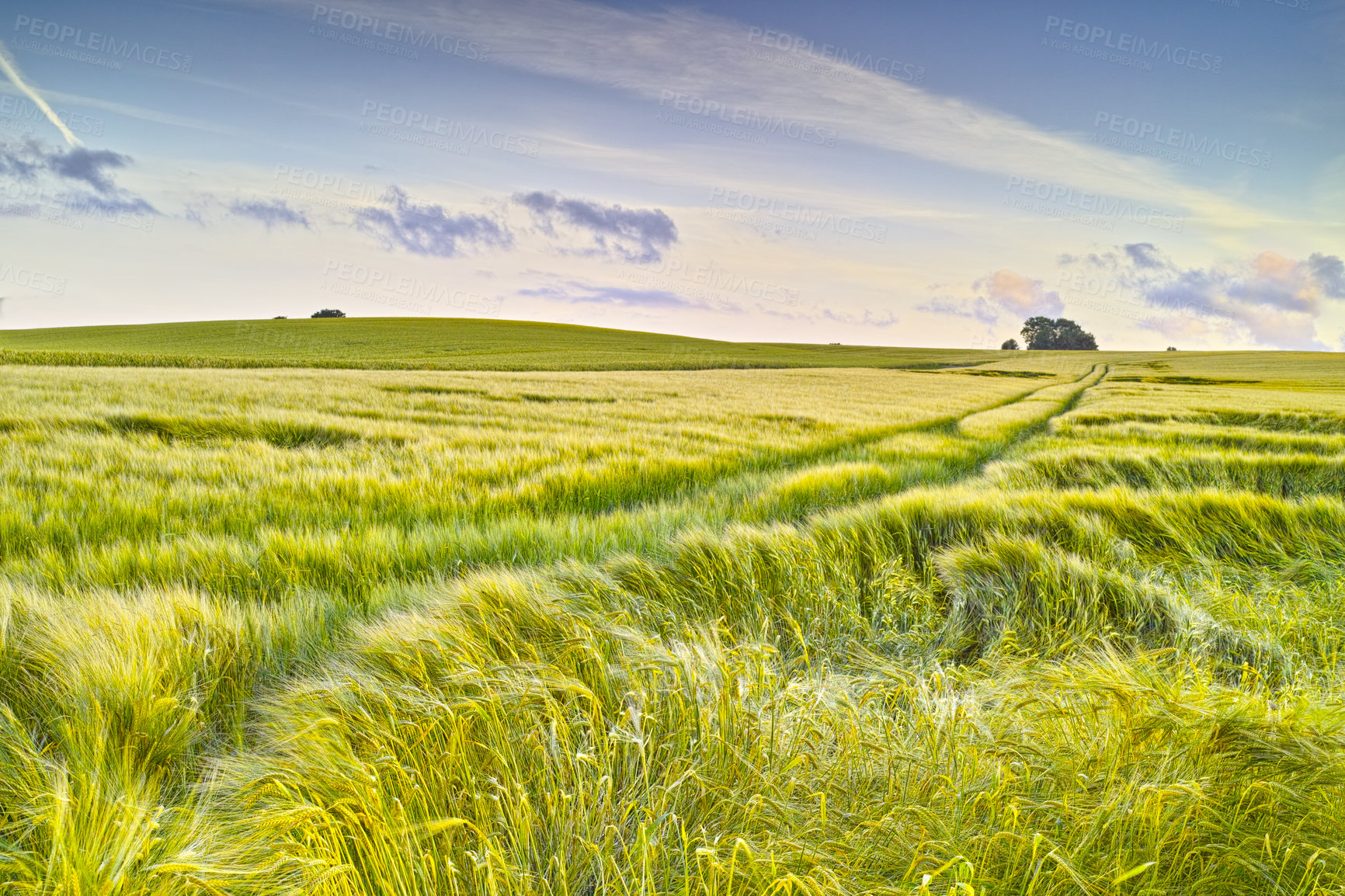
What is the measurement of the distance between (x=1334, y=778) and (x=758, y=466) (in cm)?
586

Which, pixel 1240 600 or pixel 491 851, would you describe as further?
pixel 1240 600

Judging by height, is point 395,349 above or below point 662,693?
above

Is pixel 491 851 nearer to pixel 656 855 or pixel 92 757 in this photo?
pixel 656 855

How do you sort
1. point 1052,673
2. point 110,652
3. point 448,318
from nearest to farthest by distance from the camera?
point 110,652 < point 1052,673 < point 448,318

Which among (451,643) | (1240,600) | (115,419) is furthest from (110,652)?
(115,419)

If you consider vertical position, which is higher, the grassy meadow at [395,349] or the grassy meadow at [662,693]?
the grassy meadow at [395,349]

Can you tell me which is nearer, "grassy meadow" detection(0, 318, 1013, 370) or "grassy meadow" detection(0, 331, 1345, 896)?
"grassy meadow" detection(0, 331, 1345, 896)

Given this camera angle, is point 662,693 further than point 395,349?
No

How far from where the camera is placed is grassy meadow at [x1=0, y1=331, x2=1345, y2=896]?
1051mm

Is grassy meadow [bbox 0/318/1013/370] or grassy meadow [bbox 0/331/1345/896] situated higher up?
grassy meadow [bbox 0/318/1013/370]

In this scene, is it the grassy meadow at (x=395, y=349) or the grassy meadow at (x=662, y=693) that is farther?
the grassy meadow at (x=395, y=349)

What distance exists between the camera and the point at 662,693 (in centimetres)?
153

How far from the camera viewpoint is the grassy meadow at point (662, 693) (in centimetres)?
105

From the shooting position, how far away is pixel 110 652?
152 cm
